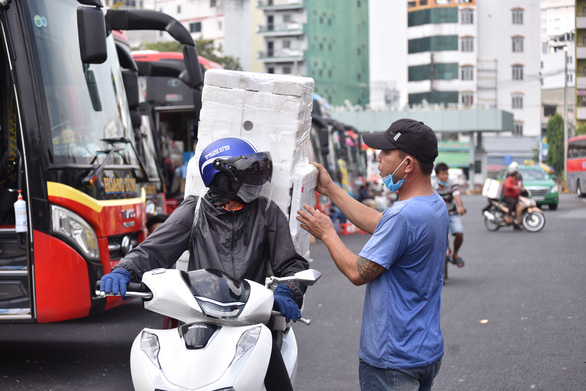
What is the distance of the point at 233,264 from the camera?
13.5ft

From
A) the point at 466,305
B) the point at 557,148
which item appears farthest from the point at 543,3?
the point at 466,305

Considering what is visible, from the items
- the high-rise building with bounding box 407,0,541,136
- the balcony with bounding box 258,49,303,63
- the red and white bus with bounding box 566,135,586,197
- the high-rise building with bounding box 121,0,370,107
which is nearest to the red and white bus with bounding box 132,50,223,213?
the red and white bus with bounding box 566,135,586,197

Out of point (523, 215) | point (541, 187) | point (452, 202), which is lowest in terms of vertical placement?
point (541, 187)

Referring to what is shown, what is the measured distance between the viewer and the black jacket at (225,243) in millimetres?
4113

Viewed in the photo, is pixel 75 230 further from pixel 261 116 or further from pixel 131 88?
pixel 131 88

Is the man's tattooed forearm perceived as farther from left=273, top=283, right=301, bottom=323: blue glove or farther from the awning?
the awning

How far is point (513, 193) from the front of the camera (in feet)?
74.9

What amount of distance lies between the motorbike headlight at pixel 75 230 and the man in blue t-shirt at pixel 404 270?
3406 mm

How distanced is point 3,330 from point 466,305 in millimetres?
5405

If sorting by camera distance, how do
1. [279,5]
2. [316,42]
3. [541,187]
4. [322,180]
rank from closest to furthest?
1. [322,180]
2. [541,187]
3. [316,42]
4. [279,5]

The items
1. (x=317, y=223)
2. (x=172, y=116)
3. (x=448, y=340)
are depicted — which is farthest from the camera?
(x=172, y=116)

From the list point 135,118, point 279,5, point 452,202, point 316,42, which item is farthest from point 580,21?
point 135,118

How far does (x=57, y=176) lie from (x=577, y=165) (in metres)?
45.1

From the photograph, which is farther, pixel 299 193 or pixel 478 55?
pixel 478 55
